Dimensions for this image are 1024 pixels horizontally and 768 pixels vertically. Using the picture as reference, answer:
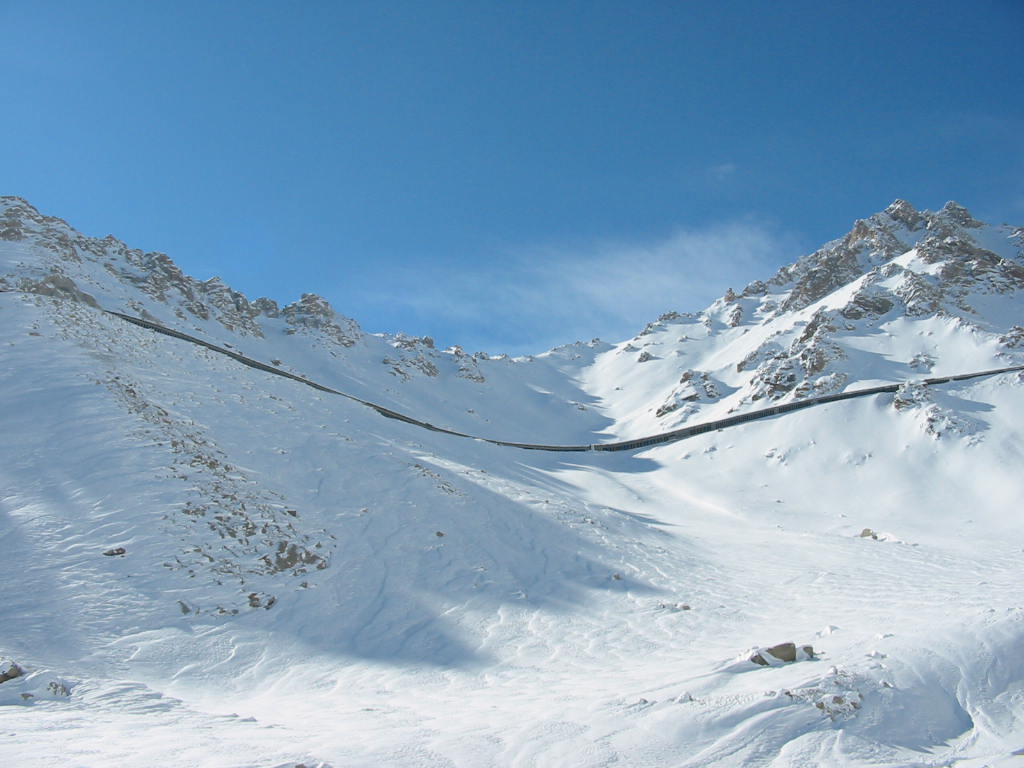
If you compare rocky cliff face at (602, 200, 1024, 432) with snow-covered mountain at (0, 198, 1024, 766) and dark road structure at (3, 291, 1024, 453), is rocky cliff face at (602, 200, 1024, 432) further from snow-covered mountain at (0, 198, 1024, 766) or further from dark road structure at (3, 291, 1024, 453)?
snow-covered mountain at (0, 198, 1024, 766)

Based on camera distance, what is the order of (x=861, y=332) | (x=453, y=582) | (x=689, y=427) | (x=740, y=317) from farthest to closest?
(x=740, y=317) < (x=861, y=332) < (x=689, y=427) < (x=453, y=582)

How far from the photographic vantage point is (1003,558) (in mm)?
20156

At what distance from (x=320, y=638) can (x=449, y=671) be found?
2.66m

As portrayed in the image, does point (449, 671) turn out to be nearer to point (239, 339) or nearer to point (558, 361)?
point (239, 339)

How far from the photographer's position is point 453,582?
1465 cm

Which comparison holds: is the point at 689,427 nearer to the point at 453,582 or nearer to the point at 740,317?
the point at 453,582

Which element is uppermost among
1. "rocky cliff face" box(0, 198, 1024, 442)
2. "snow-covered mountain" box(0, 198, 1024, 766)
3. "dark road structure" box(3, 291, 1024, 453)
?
"rocky cliff face" box(0, 198, 1024, 442)

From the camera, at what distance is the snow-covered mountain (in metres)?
6.50

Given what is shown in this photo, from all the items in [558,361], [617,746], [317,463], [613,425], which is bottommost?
[617,746]

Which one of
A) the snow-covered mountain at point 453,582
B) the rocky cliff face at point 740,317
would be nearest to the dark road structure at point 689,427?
the snow-covered mountain at point 453,582

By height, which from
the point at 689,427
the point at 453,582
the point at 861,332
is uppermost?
the point at 861,332

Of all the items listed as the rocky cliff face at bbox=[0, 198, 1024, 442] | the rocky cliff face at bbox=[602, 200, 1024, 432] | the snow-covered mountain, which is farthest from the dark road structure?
the rocky cliff face at bbox=[0, 198, 1024, 442]

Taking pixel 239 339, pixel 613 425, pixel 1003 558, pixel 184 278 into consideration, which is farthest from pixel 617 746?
pixel 184 278

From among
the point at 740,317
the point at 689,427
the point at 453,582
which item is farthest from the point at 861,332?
the point at 453,582
